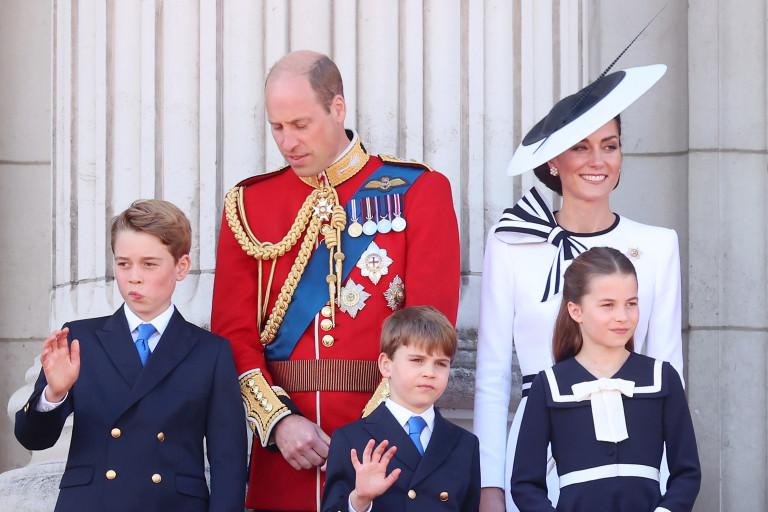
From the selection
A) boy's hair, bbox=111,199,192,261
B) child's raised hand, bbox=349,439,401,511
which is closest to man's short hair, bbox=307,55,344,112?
boy's hair, bbox=111,199,192,261

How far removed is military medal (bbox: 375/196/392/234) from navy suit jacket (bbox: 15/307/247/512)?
605mm

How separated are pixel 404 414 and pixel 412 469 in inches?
6.3

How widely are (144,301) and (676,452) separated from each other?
1517 millimetres

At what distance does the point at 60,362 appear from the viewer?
153 inches

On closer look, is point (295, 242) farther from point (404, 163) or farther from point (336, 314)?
point (404, 163)

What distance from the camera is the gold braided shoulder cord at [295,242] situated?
14.5 feet

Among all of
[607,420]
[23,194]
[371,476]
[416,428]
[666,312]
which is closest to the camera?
[371,476]

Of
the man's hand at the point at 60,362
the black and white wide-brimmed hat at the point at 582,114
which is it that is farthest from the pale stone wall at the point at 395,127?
the man's hand at the point at 60,362

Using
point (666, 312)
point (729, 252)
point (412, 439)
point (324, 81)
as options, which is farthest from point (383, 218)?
point (729, 252)

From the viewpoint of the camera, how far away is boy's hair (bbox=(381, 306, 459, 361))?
13.1ft

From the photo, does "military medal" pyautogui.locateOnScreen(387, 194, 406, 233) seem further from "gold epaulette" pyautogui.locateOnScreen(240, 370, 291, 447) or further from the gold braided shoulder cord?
"gold epaulette" pyautogui.locateOnScreen(240, 370, 291, 447)

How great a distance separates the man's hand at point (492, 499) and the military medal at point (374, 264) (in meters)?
0.69

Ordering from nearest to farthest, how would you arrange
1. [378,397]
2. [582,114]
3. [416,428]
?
[416,428] < [378,397] < [582,114]

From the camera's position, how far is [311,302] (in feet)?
14.5
